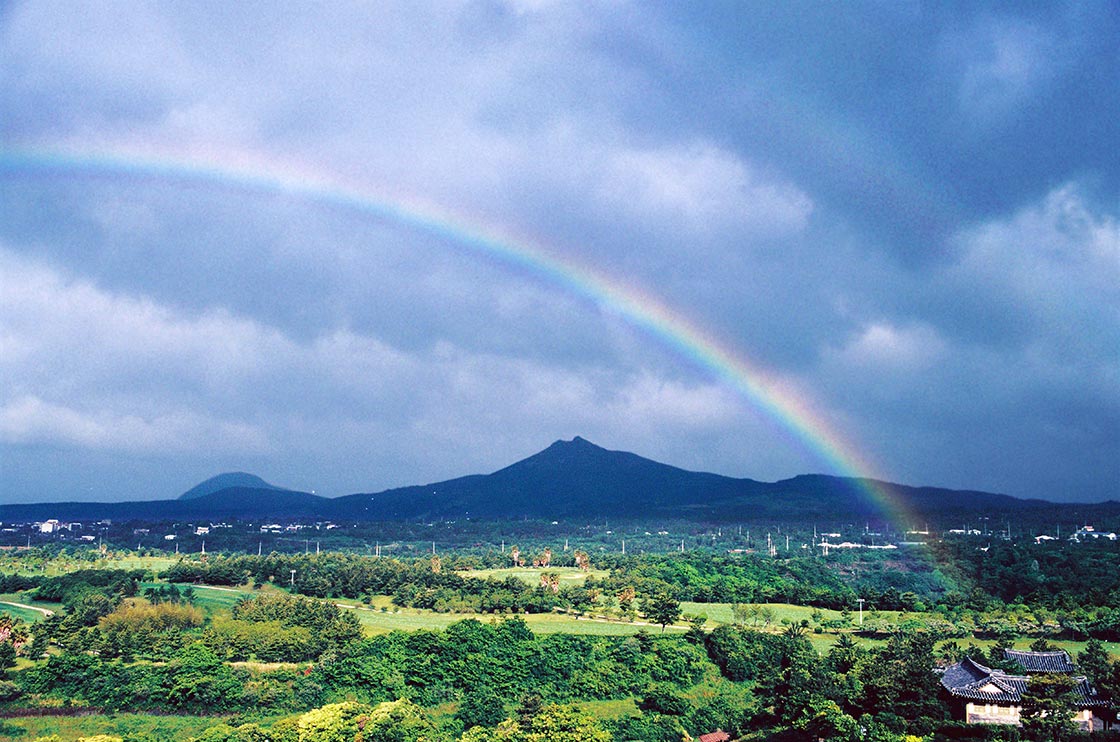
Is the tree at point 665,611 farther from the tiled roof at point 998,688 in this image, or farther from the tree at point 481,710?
the tiled roof at point 998,688

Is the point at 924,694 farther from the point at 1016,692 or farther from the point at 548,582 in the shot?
the point at 548,582

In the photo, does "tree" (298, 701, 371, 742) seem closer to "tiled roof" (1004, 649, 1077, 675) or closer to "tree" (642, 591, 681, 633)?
"tiled roof" (1004, 649, 1077, 675)

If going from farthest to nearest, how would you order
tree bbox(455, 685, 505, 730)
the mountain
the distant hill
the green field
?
the mountain
the distant hill
the green field
tree bbox(455, 685, 505, 730)

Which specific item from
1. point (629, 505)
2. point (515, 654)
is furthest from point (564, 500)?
point (515, 654)

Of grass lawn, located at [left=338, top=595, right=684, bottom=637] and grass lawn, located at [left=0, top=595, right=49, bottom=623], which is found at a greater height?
grass lawn, located at [left=0, top=595, right=49, bottom=623]

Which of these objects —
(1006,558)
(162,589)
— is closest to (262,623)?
(162,589)

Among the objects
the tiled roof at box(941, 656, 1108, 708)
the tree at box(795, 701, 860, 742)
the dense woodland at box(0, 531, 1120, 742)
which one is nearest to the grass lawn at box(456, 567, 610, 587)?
the dense woodland at box(0, 531, 1120, 742)
